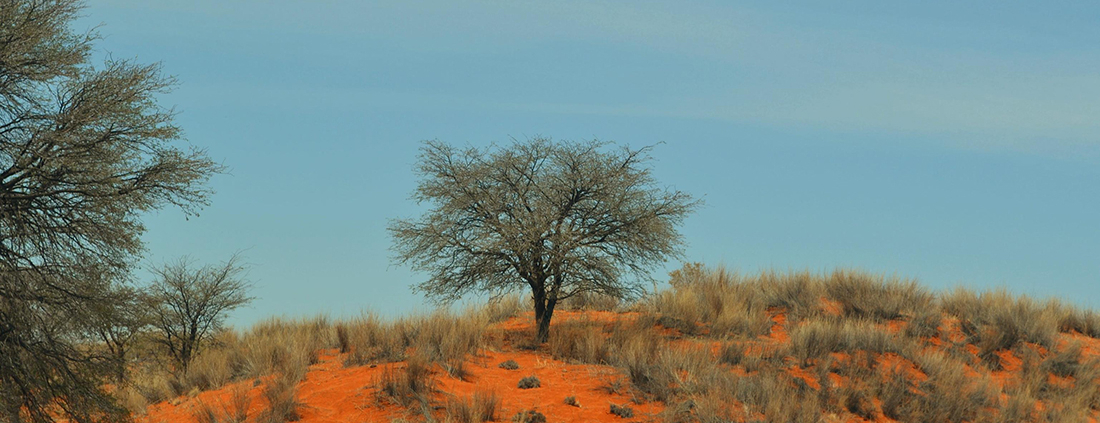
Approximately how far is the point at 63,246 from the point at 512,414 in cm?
804

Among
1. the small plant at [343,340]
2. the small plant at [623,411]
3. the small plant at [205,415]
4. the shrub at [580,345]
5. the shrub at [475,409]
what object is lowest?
the small plant at [623,411]

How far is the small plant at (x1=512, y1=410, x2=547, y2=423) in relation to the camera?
507 inches

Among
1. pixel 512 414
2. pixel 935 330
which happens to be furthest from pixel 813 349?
pixel 512 414

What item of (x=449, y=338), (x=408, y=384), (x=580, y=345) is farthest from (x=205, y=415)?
(x=580, y=345)

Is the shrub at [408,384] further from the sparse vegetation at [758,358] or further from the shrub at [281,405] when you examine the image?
the shrub at [281,405]

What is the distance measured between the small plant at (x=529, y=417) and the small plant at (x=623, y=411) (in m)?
1.12

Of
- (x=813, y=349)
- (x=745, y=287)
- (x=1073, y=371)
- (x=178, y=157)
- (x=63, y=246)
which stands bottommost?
(x=1073, y=371)

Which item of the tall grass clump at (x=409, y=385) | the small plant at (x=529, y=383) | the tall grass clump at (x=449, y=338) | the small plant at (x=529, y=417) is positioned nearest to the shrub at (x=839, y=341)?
the small plant at (x=529, y=383)

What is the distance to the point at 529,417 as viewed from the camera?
13.0 metres

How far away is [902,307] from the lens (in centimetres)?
2161

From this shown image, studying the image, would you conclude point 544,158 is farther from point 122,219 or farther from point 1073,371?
point 1073,371

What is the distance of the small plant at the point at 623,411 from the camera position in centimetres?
1316

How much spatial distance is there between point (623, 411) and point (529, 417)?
1490 mm

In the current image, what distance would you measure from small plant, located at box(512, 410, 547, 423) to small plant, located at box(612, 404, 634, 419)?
3.67 feet
